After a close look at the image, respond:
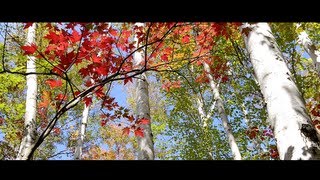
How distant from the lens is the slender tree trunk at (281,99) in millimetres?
2250

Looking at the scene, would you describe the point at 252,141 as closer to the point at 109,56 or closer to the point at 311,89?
the point at 311,89

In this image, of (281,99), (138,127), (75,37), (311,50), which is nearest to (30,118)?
(138,127)

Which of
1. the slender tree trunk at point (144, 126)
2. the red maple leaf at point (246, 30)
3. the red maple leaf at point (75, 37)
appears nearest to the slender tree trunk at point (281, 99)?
the red maple leaf at point (246, 30)

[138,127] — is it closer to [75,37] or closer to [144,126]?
[144,126]

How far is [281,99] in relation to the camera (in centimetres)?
254

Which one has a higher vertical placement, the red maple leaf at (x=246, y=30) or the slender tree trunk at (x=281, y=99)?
the red maple leaf at (x=246, y=30)

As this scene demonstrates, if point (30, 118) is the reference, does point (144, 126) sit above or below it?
below

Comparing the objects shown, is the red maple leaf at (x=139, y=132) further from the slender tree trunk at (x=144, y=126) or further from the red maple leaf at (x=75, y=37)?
the red maple leaf at (x=75, y=37)

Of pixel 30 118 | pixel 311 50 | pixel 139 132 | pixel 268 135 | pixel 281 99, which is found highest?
pixel 311 50

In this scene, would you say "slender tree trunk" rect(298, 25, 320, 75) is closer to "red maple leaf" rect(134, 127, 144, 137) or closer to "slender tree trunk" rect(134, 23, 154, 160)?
"slender tree trunk" rect(134, 23, 154, 160)

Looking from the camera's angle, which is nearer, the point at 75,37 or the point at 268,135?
the point at 75,37
